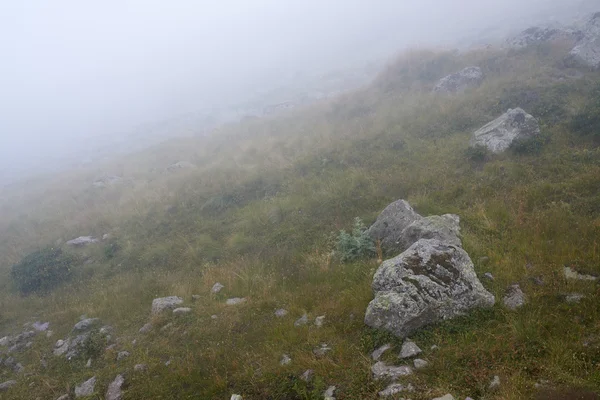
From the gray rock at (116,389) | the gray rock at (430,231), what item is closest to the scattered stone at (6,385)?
the gray rock at (116,389)

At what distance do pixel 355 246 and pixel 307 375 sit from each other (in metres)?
Answer: 4.11

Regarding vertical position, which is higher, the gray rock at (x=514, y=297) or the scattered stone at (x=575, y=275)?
the scattered stone at (x=575, y=275)

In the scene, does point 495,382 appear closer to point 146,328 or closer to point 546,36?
point 146,328

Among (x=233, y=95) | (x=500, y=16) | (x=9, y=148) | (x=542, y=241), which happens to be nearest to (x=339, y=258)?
(x=542, y=241)

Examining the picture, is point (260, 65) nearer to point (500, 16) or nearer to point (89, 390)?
point (500, 16)

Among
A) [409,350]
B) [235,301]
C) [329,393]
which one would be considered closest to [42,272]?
[235,301]

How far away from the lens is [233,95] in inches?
2181

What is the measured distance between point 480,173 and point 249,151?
14.1 metres

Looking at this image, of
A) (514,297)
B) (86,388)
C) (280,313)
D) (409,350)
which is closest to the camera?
(409,350)

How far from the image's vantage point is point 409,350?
5.18 m

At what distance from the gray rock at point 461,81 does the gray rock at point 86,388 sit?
2071 centimetres

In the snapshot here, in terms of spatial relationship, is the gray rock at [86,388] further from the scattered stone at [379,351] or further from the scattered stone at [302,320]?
the scattered stone at [379,351]

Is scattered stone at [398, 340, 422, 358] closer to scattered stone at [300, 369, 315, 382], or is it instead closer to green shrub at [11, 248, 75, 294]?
scattered stone at [300, 369, 315, 382]

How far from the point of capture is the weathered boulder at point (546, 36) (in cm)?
1988
